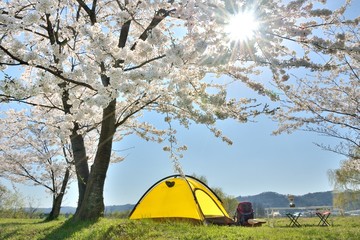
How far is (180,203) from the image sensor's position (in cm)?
983

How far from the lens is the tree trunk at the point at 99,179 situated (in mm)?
10625

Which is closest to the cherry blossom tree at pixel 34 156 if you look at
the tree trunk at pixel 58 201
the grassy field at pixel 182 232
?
the tree trunk at pixel 58 201

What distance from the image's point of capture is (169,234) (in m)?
7.22

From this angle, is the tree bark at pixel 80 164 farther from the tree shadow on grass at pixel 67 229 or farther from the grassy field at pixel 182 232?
the grassy field at pixel 182 232

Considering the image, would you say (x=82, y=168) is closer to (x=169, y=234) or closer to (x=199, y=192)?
(x=199, y=192)

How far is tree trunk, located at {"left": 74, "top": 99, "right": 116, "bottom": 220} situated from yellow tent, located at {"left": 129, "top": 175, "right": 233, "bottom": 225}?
1.24 meters

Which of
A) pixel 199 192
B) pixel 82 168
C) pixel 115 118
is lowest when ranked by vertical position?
pixel 199 192

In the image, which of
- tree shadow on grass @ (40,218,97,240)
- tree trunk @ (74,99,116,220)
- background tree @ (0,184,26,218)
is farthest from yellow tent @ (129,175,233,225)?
background tree @ (0,184,26,218)

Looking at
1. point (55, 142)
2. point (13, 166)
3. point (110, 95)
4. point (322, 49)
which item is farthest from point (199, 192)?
point (13, 166)

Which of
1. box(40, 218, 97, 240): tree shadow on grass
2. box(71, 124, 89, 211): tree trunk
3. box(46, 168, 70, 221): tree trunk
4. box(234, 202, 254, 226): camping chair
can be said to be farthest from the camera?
box(46, 168, 70, 221): tree trunk

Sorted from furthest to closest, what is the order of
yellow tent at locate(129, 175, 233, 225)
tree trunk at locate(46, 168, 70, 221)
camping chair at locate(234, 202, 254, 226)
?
tree trunk at locate(46, 168, 70, 221) → camping chair at locate(234, 202, 254, 226) → yellow tent at locate(129, 175, 233, 225)

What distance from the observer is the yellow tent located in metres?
9.55

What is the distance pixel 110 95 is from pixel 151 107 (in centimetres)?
524

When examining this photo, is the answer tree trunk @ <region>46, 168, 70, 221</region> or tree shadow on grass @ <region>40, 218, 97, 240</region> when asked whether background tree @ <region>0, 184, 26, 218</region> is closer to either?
tree trunk @ <region>46, 168, 70, 221</region>
